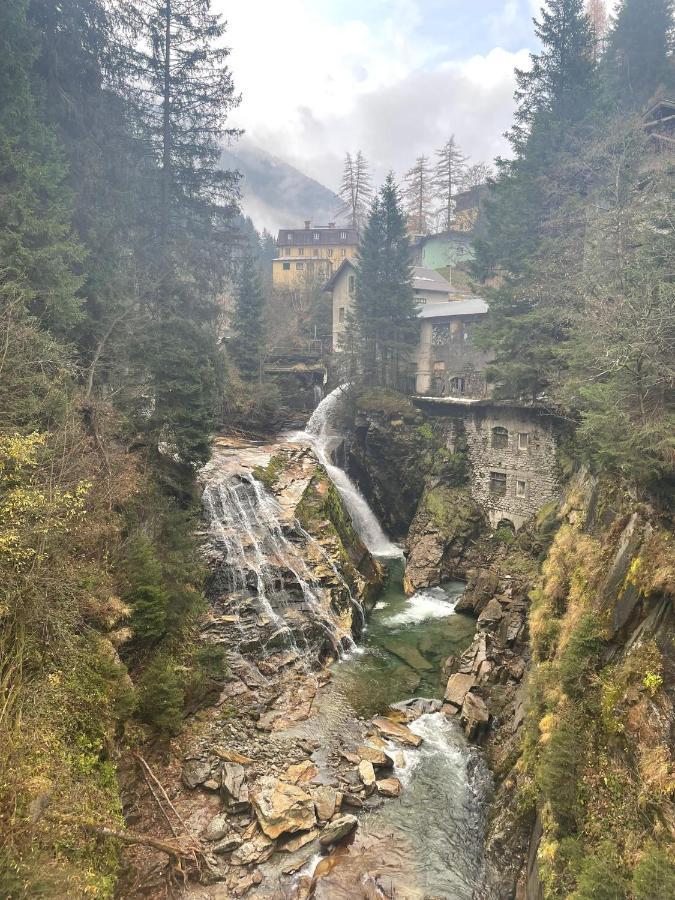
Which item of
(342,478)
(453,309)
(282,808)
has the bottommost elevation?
(282,808)

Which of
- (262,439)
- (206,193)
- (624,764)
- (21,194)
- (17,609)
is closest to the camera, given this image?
(624,764)

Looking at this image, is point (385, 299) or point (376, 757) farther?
point (385, 299)

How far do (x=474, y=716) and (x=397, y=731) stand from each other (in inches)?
85.2

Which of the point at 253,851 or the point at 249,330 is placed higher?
the point at 249,330

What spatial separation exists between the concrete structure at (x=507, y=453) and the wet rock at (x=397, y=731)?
609 inches

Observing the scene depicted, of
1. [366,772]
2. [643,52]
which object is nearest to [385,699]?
[366,772]

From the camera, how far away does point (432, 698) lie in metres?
14.9

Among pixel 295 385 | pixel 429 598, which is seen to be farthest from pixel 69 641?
pixel 295 385

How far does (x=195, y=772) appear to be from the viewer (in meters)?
10.9

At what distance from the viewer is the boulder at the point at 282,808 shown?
9688 mm

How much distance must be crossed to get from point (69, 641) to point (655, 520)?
11803 millimetres

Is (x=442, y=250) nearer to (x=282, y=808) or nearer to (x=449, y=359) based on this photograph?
(x=449, y=359)

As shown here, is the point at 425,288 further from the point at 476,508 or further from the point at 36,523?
the point at 36,523

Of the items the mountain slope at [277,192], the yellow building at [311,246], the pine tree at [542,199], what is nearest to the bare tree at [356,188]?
the yellow building at [311,246]
